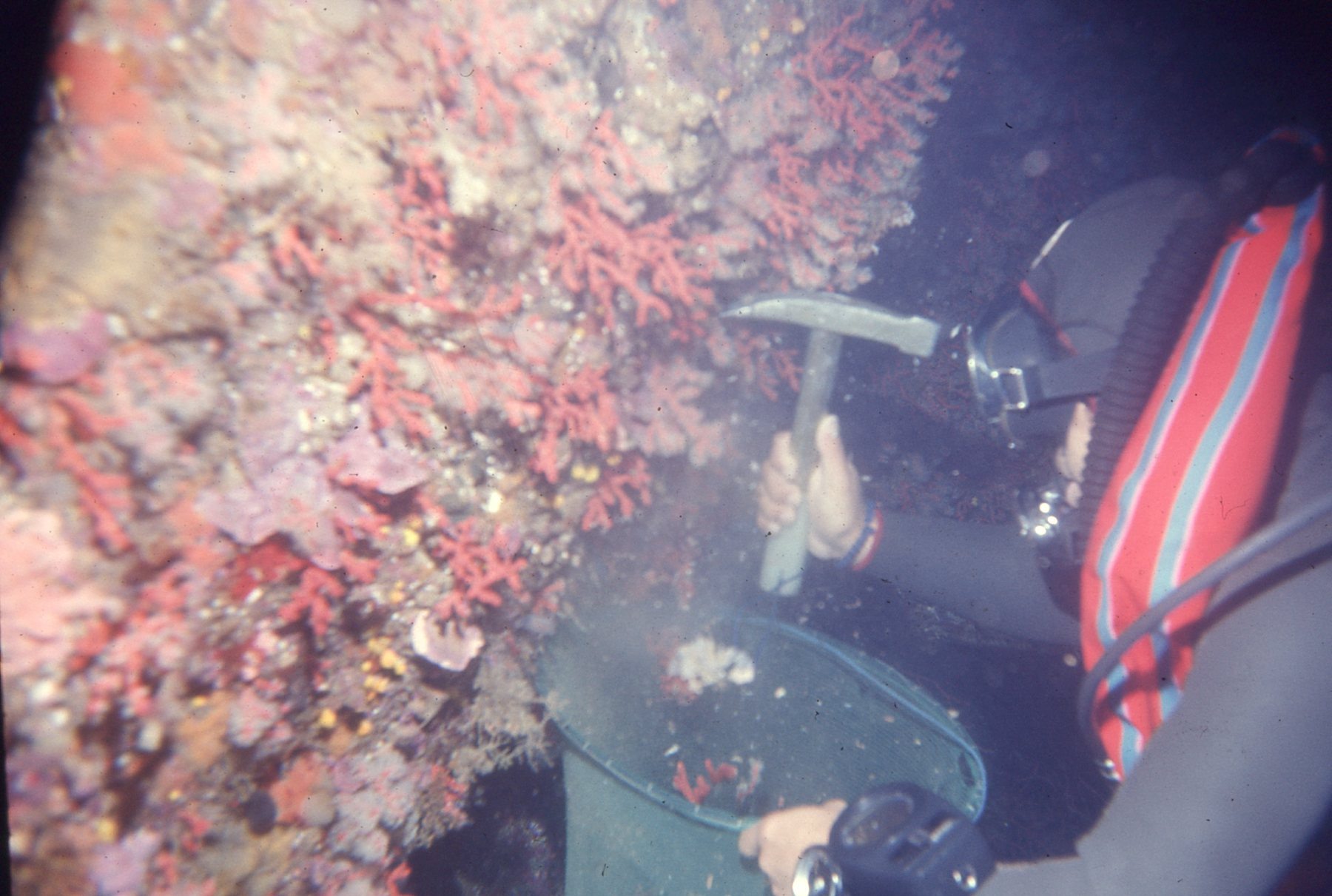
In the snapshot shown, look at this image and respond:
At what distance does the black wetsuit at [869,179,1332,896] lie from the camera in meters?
1.48

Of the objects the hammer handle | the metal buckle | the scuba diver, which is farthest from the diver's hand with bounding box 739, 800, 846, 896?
the metal buckle

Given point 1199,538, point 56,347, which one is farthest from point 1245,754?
point 56,347

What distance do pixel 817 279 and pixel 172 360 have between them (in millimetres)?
2751

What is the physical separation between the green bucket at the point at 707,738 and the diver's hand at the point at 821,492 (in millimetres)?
736

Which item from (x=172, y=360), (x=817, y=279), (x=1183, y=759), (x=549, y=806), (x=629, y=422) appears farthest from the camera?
(x=549, y=806)

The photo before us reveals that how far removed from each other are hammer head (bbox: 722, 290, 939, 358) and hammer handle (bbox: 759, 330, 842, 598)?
0.66 ft

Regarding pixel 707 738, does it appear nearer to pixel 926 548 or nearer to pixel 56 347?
pixel 926 548

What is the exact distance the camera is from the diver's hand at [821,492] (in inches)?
134

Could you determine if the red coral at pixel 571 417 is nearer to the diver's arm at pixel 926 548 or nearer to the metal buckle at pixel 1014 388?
the diver's arm at pixel 926 548

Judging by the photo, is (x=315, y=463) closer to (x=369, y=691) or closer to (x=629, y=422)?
(x=369, y=691)

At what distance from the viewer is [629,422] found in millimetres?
2535

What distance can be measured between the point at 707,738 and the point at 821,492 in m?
1.71

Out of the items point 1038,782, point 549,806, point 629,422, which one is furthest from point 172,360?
point 1038,782

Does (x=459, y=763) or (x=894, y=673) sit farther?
(x=894, y=673)
